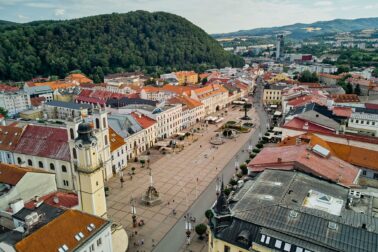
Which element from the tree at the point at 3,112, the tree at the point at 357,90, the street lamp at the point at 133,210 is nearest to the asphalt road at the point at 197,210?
the street lamp at the point at 133,210

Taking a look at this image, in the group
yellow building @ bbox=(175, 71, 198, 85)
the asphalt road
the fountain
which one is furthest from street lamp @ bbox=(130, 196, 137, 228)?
yellow building @ bbox=(175, 71, 198, 85)

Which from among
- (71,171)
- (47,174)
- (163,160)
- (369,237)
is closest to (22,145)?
(71,171)

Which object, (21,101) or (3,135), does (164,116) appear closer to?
(3,135)

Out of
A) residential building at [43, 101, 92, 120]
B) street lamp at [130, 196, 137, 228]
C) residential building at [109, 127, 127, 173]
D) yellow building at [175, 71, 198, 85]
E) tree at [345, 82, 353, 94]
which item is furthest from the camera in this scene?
yellow building at [175, 71, 198, 85]

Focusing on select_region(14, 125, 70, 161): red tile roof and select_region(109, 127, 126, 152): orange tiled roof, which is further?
select_region(109, 127, 126, 152): orange tiled roof

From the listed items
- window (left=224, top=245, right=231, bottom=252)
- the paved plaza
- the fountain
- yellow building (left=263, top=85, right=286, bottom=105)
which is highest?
window (left=224, top=245, right=231, bottom=252)

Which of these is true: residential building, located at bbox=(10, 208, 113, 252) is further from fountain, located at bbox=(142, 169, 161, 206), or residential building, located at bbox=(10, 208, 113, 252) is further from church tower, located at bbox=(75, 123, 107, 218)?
fountain, located at bbox=(142, 169, 161, 206)

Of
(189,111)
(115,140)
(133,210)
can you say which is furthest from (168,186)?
(189,111)
